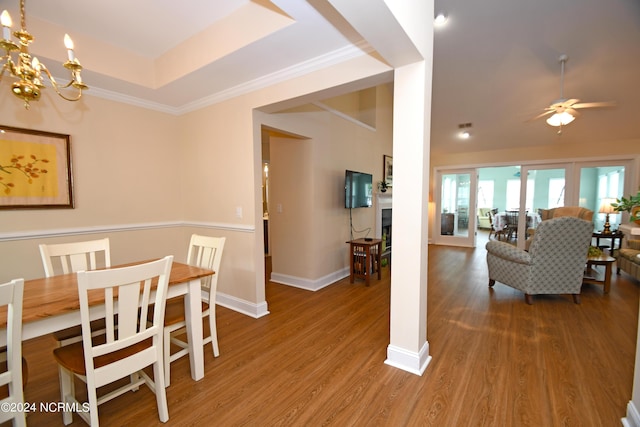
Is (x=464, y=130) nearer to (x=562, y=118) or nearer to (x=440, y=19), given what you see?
(x=562, y=118)

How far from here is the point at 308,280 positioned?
151 inches

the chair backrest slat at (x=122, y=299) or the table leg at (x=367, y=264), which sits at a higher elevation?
the chair backrest slat at (x=122, y=299)

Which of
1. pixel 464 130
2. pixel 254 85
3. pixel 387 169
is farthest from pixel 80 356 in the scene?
pixel 464 130

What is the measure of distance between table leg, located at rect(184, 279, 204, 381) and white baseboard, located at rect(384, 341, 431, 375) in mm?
1406

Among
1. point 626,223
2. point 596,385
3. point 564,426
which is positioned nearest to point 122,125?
point 564,426

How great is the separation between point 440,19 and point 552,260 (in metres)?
3.05

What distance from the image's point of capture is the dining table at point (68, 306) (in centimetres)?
129

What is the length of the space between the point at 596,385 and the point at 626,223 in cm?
539

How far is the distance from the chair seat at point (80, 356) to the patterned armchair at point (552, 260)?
12.5ft

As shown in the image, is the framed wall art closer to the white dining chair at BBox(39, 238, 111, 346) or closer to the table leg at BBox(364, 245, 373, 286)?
the table leg at BBox(364, 245, 373, 286)

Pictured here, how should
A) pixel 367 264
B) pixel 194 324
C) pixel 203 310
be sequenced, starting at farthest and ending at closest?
pixel 367 264, pixel 203 310, pixel 194 324

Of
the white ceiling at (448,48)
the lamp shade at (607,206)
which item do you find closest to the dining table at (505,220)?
the lamp shade at (607,206)

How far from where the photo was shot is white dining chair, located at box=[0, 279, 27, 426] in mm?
1065

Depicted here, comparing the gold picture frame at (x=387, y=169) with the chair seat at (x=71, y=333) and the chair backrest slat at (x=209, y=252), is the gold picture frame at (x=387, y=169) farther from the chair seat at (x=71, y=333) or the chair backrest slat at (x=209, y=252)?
the chair seat at (x=71, y=333)
